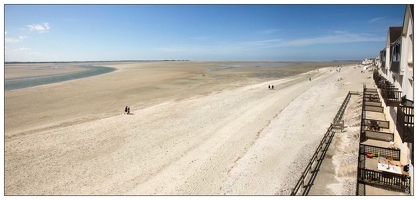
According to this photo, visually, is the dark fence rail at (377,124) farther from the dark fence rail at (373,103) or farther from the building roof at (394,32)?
the building roof at (394,32)

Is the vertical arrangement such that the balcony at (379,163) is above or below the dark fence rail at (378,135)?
below

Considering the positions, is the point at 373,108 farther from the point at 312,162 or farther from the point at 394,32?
the point at 312,162

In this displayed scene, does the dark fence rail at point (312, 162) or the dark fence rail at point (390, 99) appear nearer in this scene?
the dark fence rail at point (312, 162)

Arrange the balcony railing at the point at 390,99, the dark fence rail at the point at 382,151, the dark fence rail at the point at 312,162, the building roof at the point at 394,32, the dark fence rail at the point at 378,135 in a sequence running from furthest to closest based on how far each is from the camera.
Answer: the building roof at the point at 394,32 < the dark fence rail at the point at 378,135 < the dark fence rail at the point at 382,151 < the balcony railing at the point at 390,99 < the dark fence rail at the point at 312,162

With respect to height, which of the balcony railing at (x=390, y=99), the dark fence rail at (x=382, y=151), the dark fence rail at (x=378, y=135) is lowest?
the dark fence rail at (x=382, y=151)

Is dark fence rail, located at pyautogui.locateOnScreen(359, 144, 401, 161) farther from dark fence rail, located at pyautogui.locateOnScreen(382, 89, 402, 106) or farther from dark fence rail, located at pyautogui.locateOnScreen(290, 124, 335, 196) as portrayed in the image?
dark fence rail, located at pyautogui.locateOnScreen(382, 89, 402, 106)

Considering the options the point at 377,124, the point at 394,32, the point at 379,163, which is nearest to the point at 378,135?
the point at 377,124

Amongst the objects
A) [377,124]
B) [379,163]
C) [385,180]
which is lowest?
[385,180]

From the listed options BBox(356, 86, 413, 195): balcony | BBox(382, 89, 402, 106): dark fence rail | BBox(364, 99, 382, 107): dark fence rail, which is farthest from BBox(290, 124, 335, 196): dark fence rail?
BBox(364, 99, 382, 107): dark fence rail

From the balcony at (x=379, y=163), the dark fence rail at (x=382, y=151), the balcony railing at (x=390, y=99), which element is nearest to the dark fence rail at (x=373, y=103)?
the balcony at (x=379, y=163)

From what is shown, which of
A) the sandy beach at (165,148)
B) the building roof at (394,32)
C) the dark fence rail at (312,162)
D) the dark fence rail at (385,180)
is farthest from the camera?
the building roof at (394,32)

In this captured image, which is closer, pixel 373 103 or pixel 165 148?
pixel 165 148
